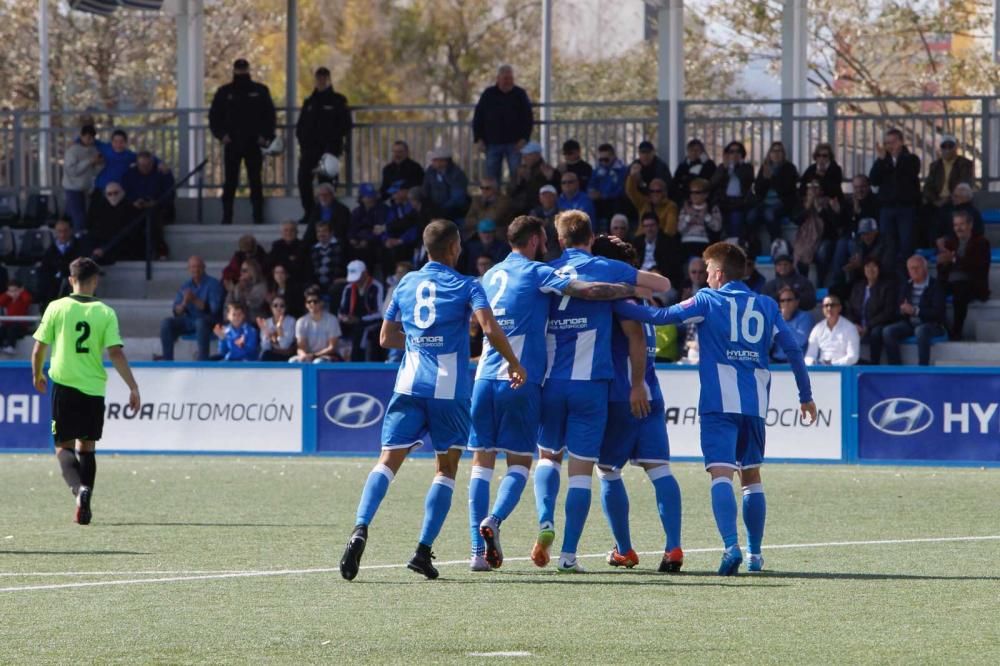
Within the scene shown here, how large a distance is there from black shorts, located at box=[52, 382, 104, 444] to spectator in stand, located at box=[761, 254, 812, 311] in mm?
9436

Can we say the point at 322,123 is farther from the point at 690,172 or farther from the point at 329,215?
the point at 690,172

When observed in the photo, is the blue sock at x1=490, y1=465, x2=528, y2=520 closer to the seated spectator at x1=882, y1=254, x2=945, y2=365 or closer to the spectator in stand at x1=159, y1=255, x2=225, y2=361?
the seated spectator at x1=882, y1=254, x2=945, y2=365

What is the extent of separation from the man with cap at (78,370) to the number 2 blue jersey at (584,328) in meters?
4.51

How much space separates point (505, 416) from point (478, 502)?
1.56 feet

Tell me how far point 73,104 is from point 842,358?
3660 centimetres

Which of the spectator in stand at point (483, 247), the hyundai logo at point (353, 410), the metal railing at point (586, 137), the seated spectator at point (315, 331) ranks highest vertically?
the metal railing at point (586, 137)

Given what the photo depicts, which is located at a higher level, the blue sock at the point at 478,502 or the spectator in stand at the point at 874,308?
the spectator in stand at the point at 874,308

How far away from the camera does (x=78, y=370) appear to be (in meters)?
13.3

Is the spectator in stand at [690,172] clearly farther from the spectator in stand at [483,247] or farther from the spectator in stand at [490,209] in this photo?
the spectator in stand at [483,247]

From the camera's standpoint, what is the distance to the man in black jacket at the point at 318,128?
25.4 metres

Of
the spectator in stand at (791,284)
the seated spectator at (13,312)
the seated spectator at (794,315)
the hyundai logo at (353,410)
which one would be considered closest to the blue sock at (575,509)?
the hyundai logo at (353,410)

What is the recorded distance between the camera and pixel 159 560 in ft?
35.1

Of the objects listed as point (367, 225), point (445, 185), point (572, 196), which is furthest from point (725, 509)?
point (445, 185)

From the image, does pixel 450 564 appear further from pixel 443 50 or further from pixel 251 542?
pixel 443 50
